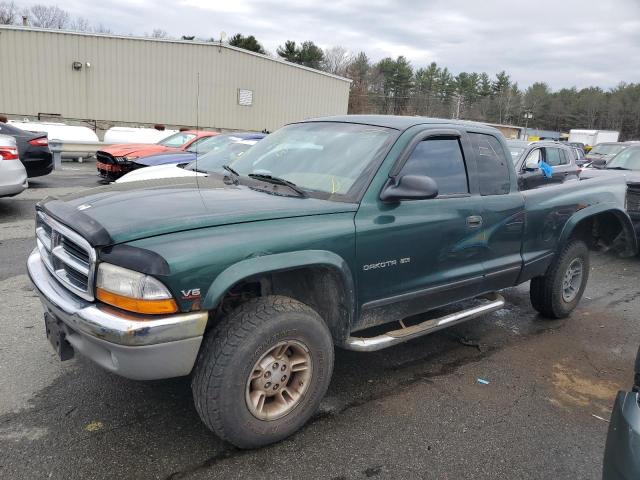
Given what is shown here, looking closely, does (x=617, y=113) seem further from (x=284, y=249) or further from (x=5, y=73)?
(x=284, y=249)

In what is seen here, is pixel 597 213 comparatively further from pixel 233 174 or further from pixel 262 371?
pixel 262 371

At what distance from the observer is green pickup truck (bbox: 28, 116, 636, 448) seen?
234 cm

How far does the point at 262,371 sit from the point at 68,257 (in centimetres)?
118

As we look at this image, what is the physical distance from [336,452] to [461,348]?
191 cm

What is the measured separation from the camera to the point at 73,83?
22000mm

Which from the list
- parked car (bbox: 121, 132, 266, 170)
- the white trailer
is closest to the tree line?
the white trailer

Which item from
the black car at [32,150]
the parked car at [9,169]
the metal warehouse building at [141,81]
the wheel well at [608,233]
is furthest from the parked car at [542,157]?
the metal warehouse building at [141,81]

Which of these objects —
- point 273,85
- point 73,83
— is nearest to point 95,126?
point 73,83

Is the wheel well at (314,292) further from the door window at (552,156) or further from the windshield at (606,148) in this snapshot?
the windshield at (606,148)

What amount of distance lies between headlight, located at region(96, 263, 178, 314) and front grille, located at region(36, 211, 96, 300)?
0.32 feet

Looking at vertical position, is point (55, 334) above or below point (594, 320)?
above

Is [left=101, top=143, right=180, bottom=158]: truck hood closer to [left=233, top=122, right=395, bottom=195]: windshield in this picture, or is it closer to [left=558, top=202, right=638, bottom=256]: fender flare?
[left=233, top=122, right=395, bottom=195]: windshield

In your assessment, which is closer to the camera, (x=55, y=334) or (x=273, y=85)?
(x=55, y=334)

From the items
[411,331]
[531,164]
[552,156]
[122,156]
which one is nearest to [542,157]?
[552,156]
